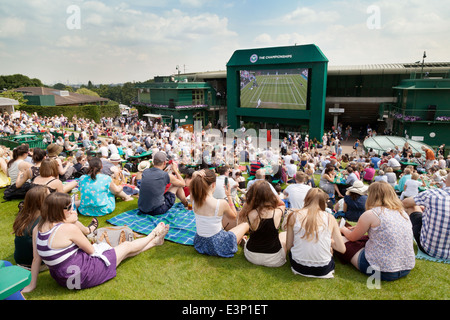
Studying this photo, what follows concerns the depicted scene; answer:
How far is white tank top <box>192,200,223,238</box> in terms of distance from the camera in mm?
3928

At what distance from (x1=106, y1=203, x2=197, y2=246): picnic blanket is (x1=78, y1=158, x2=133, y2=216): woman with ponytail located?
46 cm

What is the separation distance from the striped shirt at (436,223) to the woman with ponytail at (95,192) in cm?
547

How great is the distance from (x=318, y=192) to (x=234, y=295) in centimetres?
159

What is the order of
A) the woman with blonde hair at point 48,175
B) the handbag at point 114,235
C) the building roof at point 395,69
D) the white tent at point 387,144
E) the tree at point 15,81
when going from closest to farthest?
the handbag at point 114,235 → the woman with blonde hair at point 48,175 → the white tent at point 387,144 → the building roof at point 395,69 → the tree at point 15,81

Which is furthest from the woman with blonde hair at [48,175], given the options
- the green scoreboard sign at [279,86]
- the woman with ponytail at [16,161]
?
the green scoreboard sign at [279,86]

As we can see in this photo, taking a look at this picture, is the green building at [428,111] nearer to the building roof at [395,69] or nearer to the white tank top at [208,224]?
the building roof at [395,69]

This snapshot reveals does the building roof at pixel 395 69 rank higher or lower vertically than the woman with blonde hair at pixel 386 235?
higher

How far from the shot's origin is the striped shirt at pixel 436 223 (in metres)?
3.53

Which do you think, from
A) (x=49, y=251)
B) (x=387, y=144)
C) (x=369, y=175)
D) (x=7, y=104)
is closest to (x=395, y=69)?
(x=387, y=144)

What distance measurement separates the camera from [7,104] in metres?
27.5

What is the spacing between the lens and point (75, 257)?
322 cm

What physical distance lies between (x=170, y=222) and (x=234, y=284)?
85.1 inches
